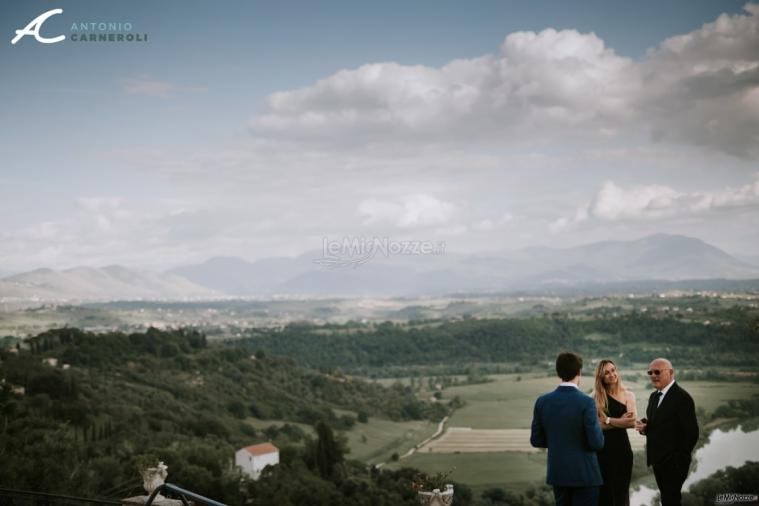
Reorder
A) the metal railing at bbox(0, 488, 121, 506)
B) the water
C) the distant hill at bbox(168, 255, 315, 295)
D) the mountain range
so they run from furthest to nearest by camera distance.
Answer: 1. the distant hill at bbox(168, 255, 315, 295)
2. the mountain range
3. the water
4. the metal railing at bbox(0, 488, 121, 506)

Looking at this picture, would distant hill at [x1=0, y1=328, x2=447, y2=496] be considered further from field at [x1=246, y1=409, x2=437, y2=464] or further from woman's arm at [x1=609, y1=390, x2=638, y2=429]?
woman's arm at [x1=609, y1=390, x2=638, y2=429]

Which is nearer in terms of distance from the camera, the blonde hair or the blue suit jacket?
the blue suit jacket

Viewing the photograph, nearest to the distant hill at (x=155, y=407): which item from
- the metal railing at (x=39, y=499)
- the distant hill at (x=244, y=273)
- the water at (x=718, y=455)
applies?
the metal railing at (x=39, y=499)

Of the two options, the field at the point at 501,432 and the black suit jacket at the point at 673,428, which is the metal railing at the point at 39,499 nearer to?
the black suit jacket at the point at 673,428

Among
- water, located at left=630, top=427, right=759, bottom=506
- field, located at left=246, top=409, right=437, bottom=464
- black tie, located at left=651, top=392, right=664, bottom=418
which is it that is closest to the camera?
black tie, located at left=651, top=392, right=664, bottom=418

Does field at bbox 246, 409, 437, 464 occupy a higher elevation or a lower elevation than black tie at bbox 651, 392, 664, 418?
lower

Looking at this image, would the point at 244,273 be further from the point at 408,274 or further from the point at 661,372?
the point at 661,372

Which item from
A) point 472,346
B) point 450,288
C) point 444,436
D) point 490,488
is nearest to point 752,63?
point 490,488

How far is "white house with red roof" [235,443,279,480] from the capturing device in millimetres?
26844

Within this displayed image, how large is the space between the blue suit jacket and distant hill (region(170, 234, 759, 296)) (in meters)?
80.9

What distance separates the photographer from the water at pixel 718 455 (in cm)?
1563

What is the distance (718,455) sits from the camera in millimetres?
17344

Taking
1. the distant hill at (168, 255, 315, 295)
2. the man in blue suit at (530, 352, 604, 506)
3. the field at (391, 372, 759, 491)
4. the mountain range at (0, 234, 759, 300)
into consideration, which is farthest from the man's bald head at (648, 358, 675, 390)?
the distant hill at (168, 255, 315, 295)

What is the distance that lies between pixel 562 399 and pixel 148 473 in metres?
5.04
